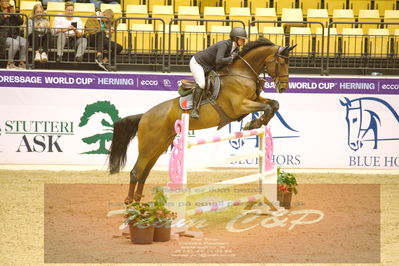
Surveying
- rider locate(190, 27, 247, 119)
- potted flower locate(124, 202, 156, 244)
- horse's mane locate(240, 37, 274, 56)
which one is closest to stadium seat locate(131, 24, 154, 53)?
rider locate(190, 27, 247, 119)

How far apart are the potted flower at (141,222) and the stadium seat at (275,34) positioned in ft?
22.9

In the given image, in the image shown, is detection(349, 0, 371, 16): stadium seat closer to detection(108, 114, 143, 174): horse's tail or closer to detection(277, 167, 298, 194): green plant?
detection(277, 167, 298, 194): green plant

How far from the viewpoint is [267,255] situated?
7543 millimetres

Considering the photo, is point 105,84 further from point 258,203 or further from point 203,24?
point 258,203

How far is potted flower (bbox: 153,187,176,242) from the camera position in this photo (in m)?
Result: 8.02

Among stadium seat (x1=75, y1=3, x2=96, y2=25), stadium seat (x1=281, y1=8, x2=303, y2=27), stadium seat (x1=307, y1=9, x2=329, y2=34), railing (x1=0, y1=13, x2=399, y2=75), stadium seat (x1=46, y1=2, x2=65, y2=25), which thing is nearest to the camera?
railing (x1=0, y1=13, x2=399, y2=75)

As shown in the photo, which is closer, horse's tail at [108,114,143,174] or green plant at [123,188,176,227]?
green plant at [123,188,176,227]

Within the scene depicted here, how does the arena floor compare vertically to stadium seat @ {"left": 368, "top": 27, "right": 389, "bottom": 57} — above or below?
below

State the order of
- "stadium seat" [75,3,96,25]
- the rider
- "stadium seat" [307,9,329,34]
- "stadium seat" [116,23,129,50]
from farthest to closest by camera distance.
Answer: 1. "stadium seat" [307,9,329,34]
2. "stadium seat" [75,3,96,25]
3. "stadium seat" [116,23,129,50]
4. the rider

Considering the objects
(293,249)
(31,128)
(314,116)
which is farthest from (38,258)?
(314,116)

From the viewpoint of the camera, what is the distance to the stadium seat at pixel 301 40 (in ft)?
47.5

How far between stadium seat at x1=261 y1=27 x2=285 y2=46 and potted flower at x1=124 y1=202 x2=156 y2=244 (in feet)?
22.9

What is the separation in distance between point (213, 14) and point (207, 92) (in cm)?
587

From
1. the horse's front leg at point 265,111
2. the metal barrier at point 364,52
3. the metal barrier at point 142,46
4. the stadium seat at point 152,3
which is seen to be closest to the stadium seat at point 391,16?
the metal barrier at point 364,52
